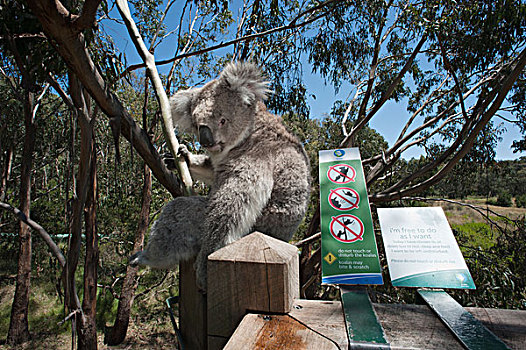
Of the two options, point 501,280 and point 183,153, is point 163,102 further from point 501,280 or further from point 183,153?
point 501,280

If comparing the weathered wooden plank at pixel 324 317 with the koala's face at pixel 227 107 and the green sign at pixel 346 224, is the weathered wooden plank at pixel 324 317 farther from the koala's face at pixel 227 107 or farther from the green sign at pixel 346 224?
the koala's face at pixel 227 107

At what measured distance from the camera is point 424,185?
4.53 m

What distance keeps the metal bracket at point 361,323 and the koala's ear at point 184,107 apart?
1587 mm

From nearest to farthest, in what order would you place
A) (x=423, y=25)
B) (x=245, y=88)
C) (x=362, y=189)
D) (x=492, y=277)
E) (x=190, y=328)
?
(x=190, y=328)
(x=362, y=189)
(x=245, y=88)
(x=423, y=25)
(x=492, y=277)

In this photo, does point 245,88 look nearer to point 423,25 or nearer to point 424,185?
point 423,25

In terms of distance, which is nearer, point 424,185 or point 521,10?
point 521,10

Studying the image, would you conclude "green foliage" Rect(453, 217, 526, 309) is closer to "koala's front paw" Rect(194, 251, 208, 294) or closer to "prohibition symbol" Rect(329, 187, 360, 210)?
"prohibition symbol" Rect(329, 187, 360, 210)

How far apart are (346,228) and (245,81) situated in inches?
47.1

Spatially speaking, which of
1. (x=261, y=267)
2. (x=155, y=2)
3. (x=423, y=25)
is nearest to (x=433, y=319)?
(x=261, y=267)

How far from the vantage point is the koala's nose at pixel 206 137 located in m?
1.82

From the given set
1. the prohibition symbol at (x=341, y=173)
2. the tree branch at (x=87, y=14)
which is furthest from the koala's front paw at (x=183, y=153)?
the prohibition symbol at (x=341, y=173)

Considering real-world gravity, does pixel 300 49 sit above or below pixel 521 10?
above

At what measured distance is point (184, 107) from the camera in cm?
210

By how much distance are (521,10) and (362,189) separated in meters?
3.82
